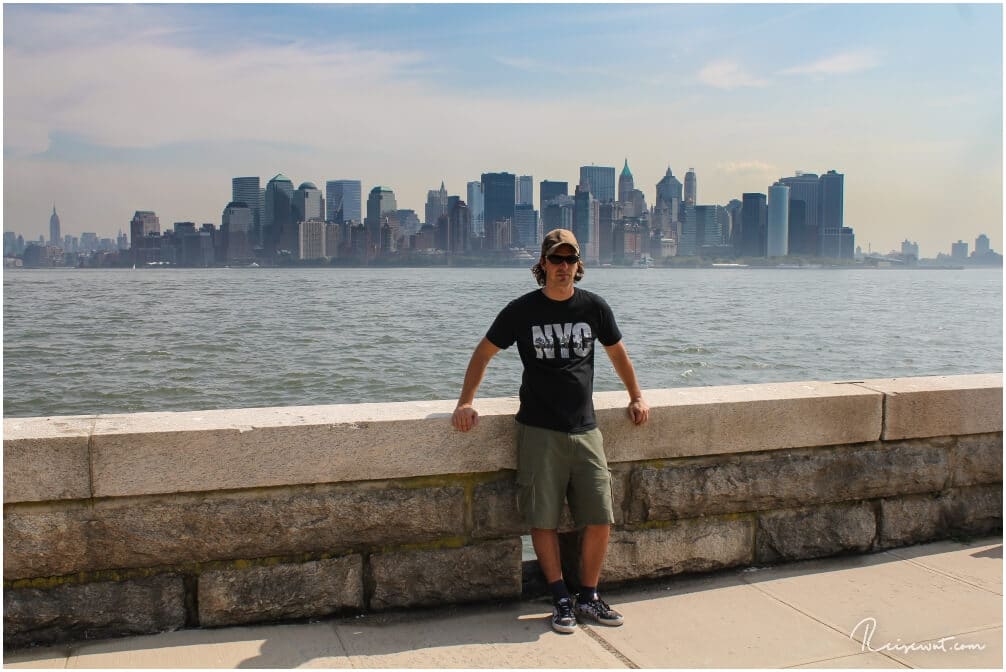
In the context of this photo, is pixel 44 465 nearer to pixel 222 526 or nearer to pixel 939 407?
pixel 222 526

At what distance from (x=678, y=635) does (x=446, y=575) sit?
1031 millimetres

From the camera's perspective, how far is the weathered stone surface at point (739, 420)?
459 cm

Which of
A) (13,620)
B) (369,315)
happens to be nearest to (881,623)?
(13,620)

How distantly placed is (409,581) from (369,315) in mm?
44242

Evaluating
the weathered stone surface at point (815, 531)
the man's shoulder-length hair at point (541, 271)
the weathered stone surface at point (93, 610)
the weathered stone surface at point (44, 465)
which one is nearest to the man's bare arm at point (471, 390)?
the man's shoulder-length hair at point (541, 271)

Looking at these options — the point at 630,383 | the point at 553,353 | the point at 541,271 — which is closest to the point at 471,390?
the point at 553,353

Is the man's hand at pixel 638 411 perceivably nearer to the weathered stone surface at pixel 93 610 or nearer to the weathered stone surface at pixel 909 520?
the weathered stone surface at pixel 909 520

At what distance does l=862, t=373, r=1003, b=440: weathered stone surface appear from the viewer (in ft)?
16.8

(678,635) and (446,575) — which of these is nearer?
(678,635)

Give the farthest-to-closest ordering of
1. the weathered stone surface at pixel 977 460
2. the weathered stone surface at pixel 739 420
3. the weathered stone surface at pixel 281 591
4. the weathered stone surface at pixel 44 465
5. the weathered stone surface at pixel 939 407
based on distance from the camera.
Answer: the weathered stone surface at pixel 977 460, the weathered stone surface at pixel 939 407, the weathered stone surface at pixel 739 420, the weathered stone surface at pixel 281 591, the weathered stone surface at pixel 44 465

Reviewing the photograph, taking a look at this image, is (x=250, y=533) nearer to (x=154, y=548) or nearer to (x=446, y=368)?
(x=154, y=548)

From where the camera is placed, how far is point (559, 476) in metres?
4.26

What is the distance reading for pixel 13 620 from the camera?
380cm

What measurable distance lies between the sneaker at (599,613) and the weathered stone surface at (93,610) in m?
1.67
